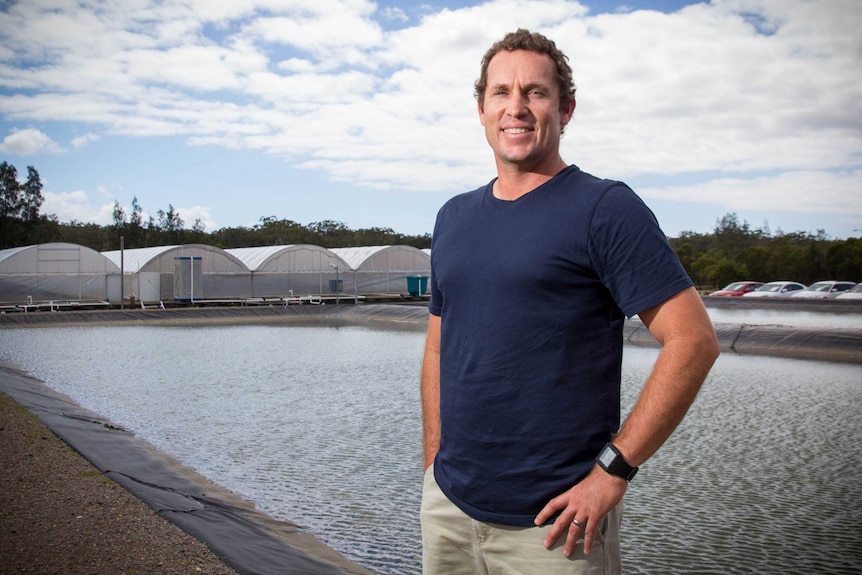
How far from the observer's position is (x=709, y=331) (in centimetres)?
202

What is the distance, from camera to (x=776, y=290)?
38.7 meters

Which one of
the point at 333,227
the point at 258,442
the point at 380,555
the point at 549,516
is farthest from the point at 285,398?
the point at 333,227

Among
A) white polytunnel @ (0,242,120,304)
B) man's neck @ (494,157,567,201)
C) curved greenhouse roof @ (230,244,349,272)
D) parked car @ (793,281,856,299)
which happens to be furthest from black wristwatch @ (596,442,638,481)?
curved greenhouse roof @ (230,244,349,272)

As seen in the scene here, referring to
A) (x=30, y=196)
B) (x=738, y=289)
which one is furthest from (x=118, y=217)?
(x=738, y=289)

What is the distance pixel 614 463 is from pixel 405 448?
7287 mm

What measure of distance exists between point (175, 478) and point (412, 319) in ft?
77.4

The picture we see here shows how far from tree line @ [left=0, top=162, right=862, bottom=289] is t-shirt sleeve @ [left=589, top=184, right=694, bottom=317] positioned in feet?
166

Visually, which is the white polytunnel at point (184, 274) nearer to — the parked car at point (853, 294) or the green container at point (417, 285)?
the green container at point (417, 285)

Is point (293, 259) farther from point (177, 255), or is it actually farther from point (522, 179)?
point (522, 179)

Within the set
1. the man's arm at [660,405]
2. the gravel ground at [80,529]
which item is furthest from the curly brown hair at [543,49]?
the gravel ground at [80,529]

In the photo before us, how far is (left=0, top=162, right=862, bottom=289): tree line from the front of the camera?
49.5 m

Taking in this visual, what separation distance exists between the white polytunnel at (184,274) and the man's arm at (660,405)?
3586cm

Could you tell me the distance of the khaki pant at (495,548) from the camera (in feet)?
6.77

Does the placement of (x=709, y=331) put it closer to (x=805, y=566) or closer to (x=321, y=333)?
(x=805, y=566)
